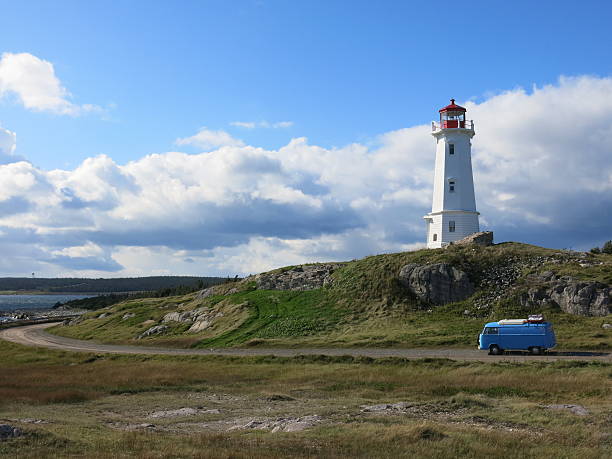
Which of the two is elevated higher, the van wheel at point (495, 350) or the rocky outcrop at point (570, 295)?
the rocky outcrop at point (570, 295)

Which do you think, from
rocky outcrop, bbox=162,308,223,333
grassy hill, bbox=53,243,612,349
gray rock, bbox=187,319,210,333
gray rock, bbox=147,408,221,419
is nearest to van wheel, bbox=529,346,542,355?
grassy hill, bbox=53,243,612,349

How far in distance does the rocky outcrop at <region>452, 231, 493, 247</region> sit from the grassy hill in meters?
1.39

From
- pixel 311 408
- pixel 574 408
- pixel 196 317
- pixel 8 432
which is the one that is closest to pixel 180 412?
pixel 311 408

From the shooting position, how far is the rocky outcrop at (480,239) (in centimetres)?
6588

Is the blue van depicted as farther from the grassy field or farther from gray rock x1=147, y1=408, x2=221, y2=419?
gray rock x1=147, y1=408, x2=221, y2=419

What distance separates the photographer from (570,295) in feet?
173

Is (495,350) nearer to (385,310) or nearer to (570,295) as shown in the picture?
(570,295)

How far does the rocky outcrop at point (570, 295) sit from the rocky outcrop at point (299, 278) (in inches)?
894

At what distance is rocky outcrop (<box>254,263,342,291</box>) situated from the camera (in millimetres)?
69625

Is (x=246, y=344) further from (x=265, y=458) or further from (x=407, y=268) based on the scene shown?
(x=265, y=458)

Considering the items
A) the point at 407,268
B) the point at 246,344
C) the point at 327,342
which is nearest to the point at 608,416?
the point at 327,342

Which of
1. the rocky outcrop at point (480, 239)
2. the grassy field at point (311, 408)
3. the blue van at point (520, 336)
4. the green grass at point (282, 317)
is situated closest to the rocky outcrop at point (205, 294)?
the green grass at point (282, 317)

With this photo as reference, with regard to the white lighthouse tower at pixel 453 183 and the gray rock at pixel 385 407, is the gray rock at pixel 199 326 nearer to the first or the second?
the white lighthouse tower at pixel 453 183

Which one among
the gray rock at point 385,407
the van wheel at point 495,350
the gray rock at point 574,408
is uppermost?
the van wheel at point 495,350
